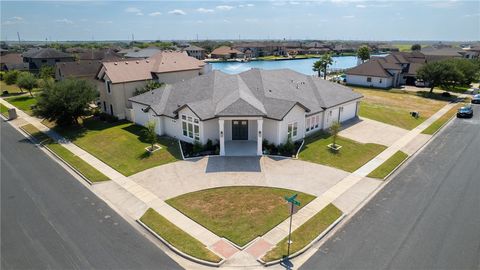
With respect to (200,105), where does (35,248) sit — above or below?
below

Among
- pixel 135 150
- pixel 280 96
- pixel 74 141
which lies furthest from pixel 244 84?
pixel 74 141

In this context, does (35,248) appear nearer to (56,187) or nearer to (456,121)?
(56,187)

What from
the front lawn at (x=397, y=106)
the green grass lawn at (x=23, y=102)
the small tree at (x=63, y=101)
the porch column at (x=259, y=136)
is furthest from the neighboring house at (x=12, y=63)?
the front lawn at (x=397, y=106)

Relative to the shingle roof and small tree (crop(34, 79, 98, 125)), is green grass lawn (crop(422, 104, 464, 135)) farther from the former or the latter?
small tree (crop(34, 79, 98, 125))

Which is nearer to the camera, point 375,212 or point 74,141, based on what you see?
point 375,212

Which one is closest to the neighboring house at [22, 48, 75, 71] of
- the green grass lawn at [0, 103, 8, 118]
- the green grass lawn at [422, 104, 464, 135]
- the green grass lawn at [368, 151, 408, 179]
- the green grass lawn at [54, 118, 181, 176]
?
the green grass lawn at [0, 103, 8, 118]

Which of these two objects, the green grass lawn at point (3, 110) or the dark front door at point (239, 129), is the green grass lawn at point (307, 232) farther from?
the green grass lawn at point (3, 110)

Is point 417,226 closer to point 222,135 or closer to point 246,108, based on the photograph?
point 222,135
